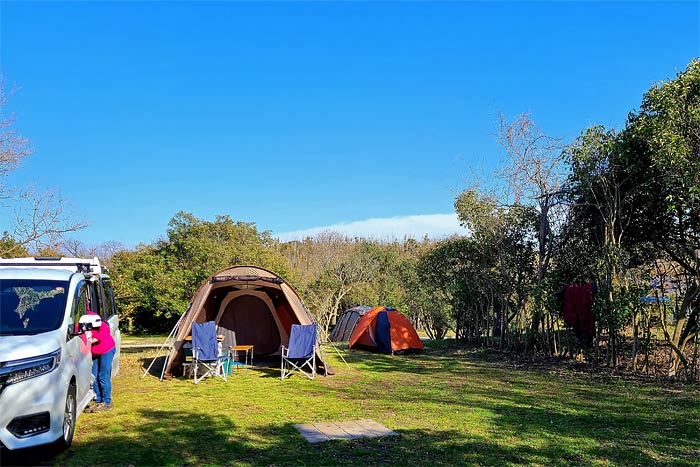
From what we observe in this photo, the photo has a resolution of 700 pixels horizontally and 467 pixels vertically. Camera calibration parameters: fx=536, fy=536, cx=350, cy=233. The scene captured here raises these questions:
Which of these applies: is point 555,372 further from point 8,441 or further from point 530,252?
point 8,441

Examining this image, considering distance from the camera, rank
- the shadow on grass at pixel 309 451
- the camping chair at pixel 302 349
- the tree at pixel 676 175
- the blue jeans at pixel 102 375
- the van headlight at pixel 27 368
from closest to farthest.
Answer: the van headlight at pixel 27 368, the shadow on grass at pixel 309 451, the blue jeans at pixel 102 375, the tree at pixel 676 175, the camping chair at pixel 302 349

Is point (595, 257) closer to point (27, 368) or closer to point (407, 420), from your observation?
point (407, 420)

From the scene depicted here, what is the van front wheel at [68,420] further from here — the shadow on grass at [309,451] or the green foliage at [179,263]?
the green foliage at [179,263]

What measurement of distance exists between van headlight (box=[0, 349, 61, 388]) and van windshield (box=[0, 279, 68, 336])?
453 millimetres

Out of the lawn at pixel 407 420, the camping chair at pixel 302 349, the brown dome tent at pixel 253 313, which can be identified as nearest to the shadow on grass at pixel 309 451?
the lawn at pixel 407 420

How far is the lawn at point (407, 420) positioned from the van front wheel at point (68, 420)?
0.10 metres

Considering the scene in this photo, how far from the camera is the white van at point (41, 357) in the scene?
13.4 feet

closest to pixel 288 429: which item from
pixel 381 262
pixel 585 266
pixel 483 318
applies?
pixel 585 266

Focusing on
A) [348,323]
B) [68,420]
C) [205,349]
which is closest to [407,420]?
[68,420]

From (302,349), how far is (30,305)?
201 inches

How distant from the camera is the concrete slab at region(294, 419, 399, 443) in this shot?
17.8 ft

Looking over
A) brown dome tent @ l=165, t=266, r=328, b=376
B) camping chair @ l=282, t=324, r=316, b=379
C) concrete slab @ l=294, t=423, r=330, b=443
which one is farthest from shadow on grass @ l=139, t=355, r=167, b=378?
concrete slab @ l=294, t=423, r=330, b=443

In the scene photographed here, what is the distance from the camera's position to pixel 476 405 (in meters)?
6.96

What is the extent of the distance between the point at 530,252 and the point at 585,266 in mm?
1454
